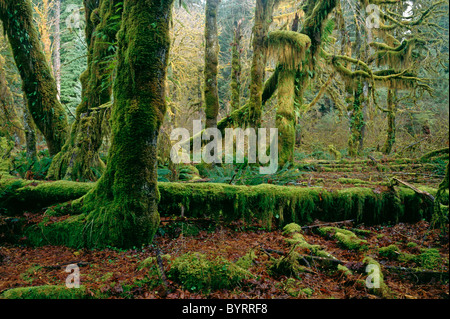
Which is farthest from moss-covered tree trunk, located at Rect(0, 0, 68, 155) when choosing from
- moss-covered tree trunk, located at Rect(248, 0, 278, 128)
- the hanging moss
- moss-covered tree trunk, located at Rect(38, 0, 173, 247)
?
the hanging moss

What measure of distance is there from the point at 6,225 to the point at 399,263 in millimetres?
6393

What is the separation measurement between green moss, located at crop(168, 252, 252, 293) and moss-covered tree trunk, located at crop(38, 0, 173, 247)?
4.16 ft

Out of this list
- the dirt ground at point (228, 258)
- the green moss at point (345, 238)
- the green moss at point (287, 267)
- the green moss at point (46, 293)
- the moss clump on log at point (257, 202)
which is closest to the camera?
the green moss at point (46, 293)

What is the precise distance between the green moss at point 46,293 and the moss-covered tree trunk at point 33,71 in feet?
20.8

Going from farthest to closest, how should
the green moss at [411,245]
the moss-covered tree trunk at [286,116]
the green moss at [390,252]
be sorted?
1. the moss-covered tree trunk at [286,116]
2. the green moss at [411,245]
3. the green moss at [390,252]

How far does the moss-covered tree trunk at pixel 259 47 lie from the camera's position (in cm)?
848

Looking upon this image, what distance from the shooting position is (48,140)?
816 centimetres

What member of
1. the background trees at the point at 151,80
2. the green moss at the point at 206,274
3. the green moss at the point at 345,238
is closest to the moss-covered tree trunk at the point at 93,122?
the background trees at the point at 151,80

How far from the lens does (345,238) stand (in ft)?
15.1

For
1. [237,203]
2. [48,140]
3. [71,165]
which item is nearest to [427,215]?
[237,203]

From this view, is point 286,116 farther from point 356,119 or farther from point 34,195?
point 34,195

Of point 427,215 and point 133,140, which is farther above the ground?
point 133,140

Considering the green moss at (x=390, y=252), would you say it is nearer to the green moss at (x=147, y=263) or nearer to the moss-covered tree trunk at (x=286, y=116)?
the green moss at (x=147, y=263)
